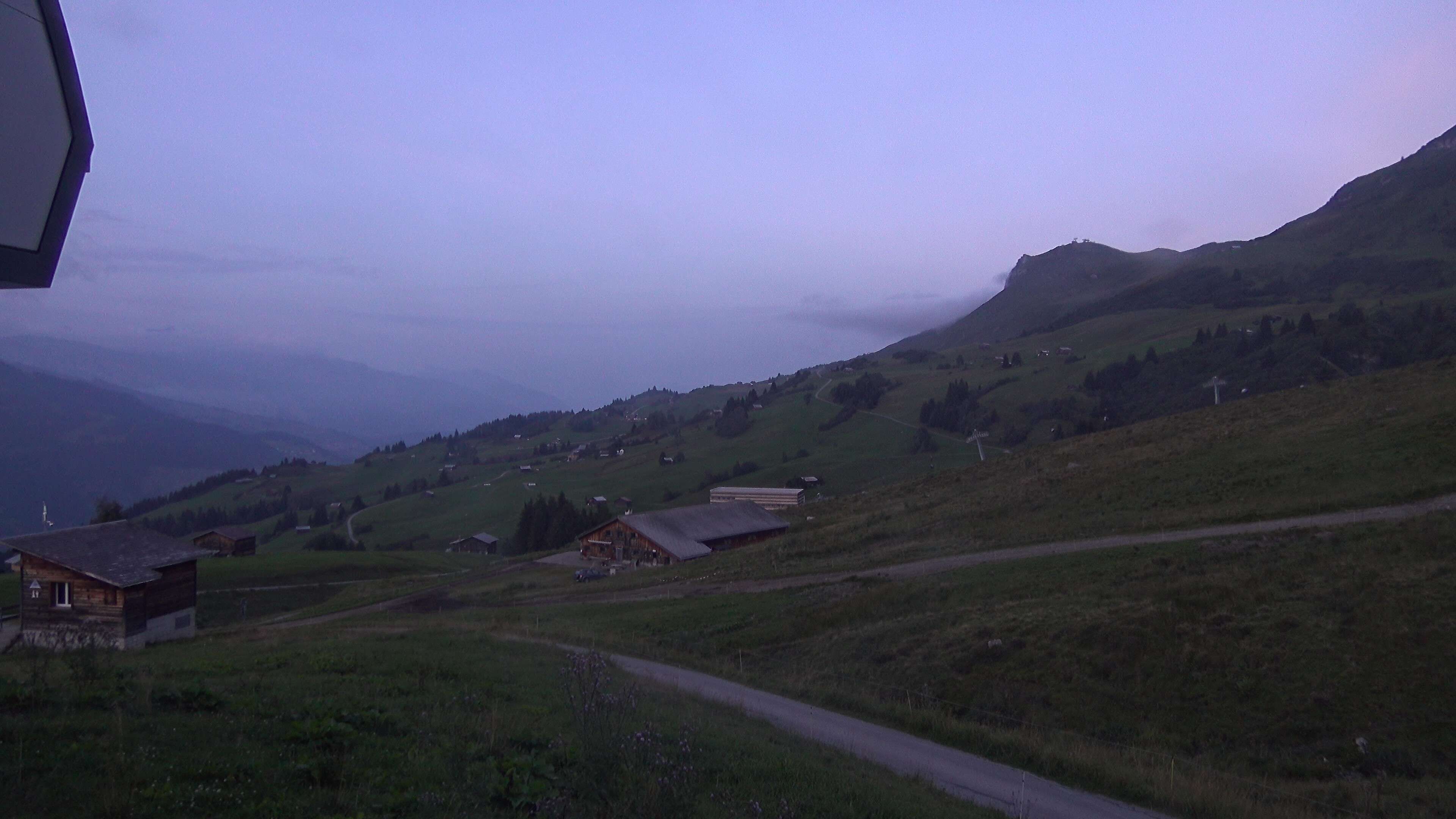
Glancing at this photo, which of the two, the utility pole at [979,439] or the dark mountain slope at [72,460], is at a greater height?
the dark mountain slope at [72,460]

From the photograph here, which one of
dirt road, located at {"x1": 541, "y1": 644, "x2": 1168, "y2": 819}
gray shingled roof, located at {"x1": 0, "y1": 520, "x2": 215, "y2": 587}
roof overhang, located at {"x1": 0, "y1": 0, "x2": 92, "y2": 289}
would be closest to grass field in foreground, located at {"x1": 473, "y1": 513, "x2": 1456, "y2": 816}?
dirt road, located at {"x1": 541, "y1": 644, "x2": 1168, "y2": 819}

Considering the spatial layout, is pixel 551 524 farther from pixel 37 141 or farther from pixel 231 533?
pixel 37 141

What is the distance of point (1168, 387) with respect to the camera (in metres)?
106

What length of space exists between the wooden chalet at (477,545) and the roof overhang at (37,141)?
9352cm

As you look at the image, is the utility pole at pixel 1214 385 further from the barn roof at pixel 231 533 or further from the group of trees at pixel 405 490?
the group of trees at pixel 405 490

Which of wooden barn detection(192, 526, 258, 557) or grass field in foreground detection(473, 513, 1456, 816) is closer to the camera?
grass field in foreground detection(473, 513, 1456, 816)

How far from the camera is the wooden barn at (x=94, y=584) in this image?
28.0m

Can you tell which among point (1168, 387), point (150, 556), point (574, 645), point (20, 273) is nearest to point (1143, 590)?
point (574, 645)

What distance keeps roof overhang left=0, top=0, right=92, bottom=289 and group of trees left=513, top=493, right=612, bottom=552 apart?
77.1 metres

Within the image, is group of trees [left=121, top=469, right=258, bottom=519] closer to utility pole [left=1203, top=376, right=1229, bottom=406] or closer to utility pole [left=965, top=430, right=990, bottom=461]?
utility pole [left=965, top=430, right=990, bottom=461]

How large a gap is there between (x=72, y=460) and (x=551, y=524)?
11719 centimetres

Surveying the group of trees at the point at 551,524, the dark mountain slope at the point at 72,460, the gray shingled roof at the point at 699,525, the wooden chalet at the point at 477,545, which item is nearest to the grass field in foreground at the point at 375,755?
the gray shingled roof at the point at 699,525

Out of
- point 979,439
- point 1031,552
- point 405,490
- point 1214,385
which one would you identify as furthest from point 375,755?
point 405,490

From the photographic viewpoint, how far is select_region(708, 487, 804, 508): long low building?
3460 inches
